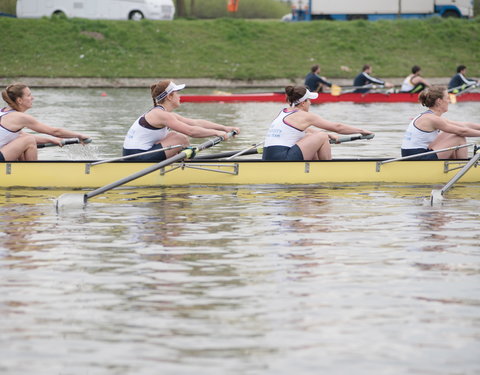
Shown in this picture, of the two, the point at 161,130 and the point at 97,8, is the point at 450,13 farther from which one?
the point at 161,130

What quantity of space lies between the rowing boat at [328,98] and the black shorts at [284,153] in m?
18.8

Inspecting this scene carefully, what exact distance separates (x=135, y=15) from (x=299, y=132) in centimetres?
3642

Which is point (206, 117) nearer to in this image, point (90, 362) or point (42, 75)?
point (42, 75)

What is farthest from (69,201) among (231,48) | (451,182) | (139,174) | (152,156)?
(231,48)

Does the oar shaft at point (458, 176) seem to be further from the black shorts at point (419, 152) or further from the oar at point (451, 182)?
the black shorts at point (419, 152)

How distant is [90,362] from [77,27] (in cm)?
4108

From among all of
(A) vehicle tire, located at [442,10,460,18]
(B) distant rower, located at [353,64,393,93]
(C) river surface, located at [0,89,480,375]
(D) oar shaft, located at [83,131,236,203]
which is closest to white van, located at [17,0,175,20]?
(A) vehicle tire, located at [442,10,460,18]

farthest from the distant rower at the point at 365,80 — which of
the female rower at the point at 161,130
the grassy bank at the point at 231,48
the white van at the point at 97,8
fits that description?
the female rower at the point at 161,130

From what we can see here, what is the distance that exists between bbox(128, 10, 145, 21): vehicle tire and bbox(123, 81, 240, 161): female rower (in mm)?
35914

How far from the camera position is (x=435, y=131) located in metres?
15.3

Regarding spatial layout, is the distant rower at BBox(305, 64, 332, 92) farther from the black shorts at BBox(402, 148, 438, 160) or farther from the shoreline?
the black shorts at BBox(402, 148, 438, 160)

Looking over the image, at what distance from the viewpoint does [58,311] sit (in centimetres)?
833

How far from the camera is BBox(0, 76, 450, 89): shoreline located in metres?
41.8

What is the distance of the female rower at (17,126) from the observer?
567 inches
